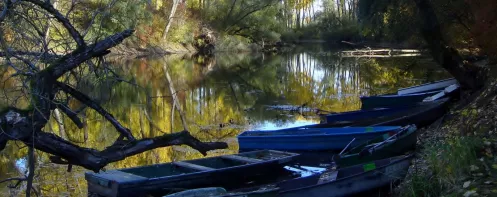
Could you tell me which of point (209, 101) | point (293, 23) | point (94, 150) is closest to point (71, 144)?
point (94, 150)

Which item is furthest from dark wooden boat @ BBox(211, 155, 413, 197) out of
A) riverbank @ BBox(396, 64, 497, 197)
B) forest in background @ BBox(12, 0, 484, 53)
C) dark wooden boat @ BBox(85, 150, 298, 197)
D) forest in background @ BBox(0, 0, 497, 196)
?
forest in background @ BBox(12, 0, 484, 53)

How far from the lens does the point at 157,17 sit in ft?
142

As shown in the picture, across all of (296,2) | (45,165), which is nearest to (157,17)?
(296,2)

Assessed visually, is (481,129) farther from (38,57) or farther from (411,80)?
(411,80)

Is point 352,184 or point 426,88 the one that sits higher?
point 426,88

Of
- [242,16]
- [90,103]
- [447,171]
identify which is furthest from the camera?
[242,16]

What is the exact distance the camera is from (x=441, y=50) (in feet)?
46.2

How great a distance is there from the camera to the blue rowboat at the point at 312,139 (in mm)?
10445

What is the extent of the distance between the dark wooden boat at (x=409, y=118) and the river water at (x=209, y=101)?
8.09 feet

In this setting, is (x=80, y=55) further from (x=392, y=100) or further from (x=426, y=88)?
A: (x=426, y=88)

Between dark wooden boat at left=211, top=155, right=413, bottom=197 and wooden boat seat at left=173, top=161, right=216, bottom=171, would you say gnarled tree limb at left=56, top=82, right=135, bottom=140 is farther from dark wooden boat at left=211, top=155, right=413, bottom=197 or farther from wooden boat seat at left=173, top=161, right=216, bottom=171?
wooden boat seat at left=173, top=161, right=216, bottom=171

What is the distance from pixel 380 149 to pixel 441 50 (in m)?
6.16

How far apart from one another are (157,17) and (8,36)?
38.9 m

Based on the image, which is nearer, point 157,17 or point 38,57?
point 38,57
